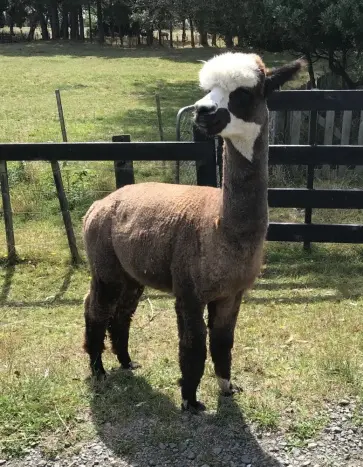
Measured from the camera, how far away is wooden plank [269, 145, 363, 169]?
6.87 metres

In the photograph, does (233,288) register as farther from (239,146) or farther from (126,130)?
(126,130)

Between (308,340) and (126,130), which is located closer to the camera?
(308,340)

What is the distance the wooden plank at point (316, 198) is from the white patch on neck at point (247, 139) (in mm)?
3427

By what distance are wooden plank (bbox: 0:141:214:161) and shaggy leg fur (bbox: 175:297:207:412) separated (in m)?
2.80

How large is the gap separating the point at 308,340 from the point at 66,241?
13.7 feet

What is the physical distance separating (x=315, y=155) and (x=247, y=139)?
11.5ft

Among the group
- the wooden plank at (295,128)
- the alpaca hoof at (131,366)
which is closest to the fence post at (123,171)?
the alpaca hoof at (131,366)

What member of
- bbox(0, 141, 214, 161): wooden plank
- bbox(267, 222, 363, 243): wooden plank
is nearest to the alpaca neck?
bbox(0, 141, 214, 161): wooden plank

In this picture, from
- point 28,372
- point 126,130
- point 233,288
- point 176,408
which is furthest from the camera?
point 126,130

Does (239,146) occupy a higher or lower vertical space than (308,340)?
higher

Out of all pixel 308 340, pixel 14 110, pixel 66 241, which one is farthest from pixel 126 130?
pixel 308 340

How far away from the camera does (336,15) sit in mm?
12570

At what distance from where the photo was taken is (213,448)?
393 centimetres

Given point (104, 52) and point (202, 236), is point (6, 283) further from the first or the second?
point (104, 52)
